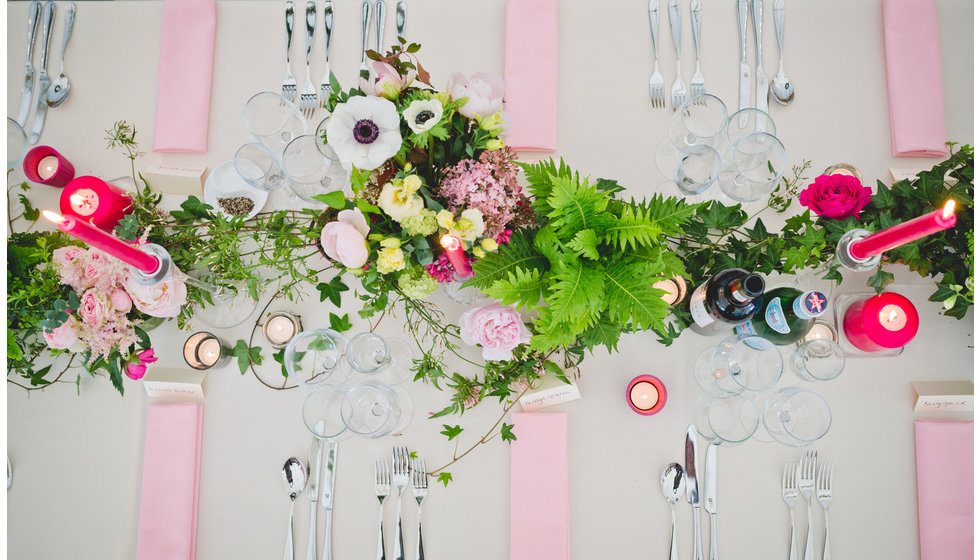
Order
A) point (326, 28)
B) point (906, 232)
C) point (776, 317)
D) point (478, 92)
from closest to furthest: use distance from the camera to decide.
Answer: point (906, 232) < point (478, 92) < point (776, 317) < point (326, 28)

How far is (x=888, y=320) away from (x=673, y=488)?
60 centimetres

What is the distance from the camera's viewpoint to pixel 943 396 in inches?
48.9

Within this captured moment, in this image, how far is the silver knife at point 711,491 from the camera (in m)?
1.27

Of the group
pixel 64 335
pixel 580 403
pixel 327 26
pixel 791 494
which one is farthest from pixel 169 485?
pixel 791 494

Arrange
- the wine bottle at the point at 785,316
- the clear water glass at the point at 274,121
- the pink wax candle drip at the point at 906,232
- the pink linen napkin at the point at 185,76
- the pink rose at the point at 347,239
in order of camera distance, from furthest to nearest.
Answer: the pink linen napkin at the point at 185,76
the clear water glass at the point at 274,121
the wine bottle at the point at 785,316
the pink rose at the point at 347,239
the pink wax candle drip at the point at 906,232

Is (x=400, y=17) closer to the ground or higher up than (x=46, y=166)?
higher up

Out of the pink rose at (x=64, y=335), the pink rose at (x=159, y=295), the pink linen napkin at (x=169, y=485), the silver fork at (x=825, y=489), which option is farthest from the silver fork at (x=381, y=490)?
the silver fork at (x=825, y=489)

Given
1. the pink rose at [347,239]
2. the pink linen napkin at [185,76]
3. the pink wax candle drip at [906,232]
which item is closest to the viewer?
the pink wax candle drip at [906,232]

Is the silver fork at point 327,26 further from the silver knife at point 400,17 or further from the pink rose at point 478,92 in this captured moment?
the pink rose at point 478,92

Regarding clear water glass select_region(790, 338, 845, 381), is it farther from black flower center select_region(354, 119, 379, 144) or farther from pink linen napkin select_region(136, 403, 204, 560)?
pink linen napkin select_region(136, 403, 204, 560)

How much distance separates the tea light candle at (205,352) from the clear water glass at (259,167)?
43 centimetres

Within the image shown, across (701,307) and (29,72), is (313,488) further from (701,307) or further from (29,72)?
(29,72)

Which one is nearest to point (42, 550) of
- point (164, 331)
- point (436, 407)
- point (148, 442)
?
point (148, 442)

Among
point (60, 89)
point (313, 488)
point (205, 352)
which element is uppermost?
point (60, 89)
